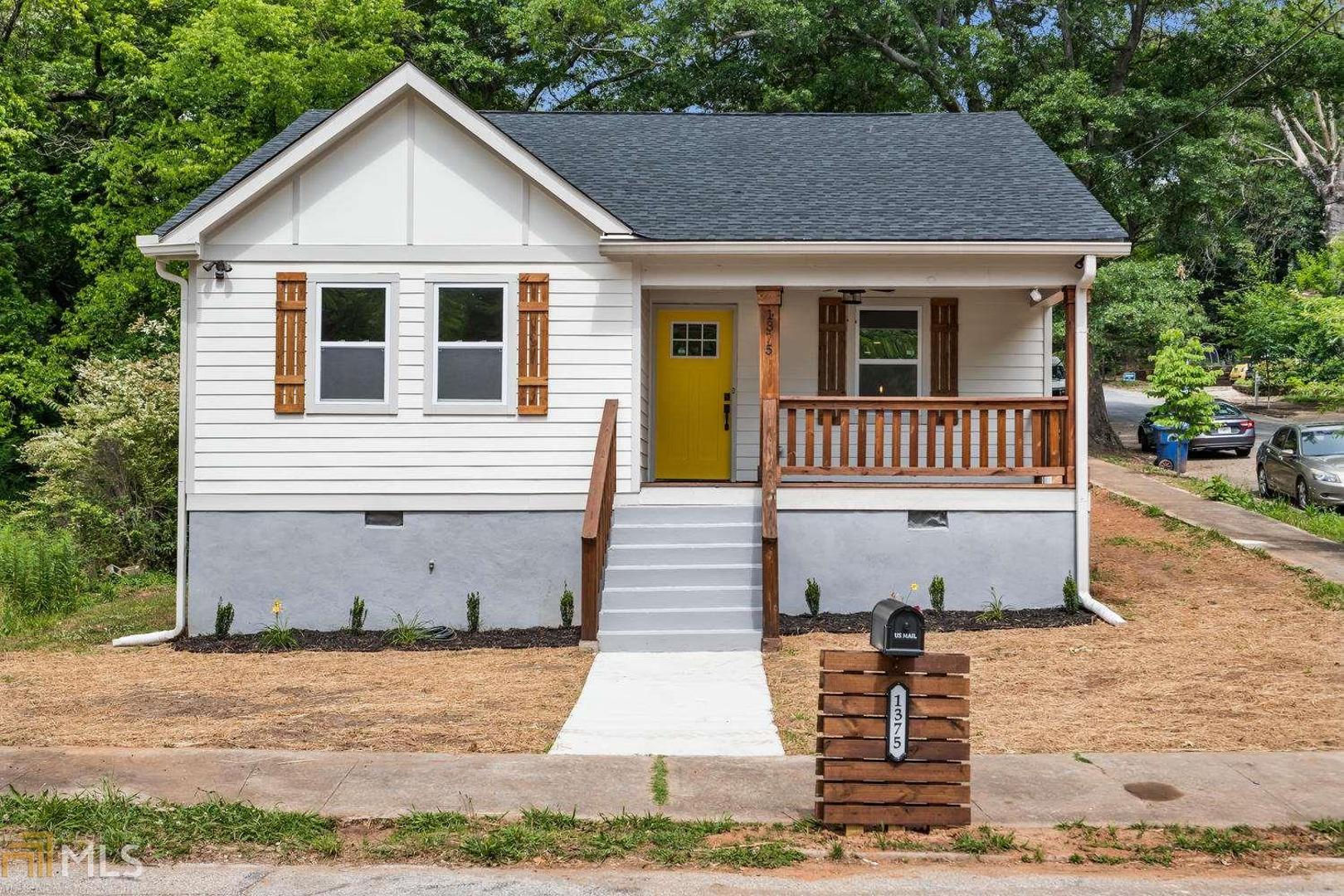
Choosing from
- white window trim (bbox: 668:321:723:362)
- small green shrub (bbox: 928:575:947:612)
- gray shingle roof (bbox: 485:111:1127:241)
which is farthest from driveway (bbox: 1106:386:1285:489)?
white window trim (bbox: 668:321:723:362)

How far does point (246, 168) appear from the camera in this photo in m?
13.2

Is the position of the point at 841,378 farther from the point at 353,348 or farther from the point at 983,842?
the point at 983,842

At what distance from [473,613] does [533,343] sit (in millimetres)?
2862

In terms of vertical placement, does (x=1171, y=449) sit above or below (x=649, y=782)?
above

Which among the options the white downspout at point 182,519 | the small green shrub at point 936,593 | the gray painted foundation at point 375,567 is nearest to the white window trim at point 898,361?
the small green shrub at point 936,593

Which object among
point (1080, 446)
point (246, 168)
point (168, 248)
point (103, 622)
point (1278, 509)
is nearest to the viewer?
point (168, 248)

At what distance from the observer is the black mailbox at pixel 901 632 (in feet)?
18.6

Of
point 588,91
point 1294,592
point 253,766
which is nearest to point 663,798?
point 253,766

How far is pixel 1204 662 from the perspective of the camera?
9.67 m

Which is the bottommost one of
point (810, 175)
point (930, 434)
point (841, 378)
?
point (930, 434)

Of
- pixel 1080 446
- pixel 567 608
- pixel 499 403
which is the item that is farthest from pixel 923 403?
pixel 499 403

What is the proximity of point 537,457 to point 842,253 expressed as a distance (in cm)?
378

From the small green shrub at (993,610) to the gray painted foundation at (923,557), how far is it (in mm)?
45

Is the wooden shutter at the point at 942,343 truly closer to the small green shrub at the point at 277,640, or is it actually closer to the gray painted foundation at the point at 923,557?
the gray painted foundation at the point at 923,557
